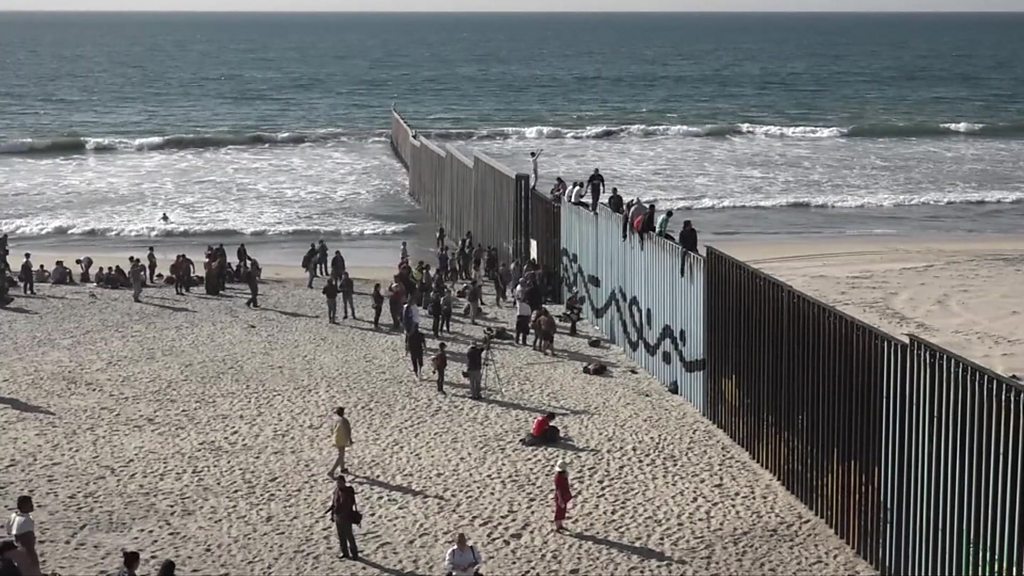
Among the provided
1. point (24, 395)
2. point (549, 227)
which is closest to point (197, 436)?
point (24, 395)

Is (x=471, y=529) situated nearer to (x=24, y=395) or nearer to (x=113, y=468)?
(x=113, y=468)

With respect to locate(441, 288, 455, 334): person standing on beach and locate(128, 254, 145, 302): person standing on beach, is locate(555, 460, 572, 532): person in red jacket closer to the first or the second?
locate(441, 288, 455, 334): person standing on beach

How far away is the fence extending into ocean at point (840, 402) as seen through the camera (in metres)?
10.7

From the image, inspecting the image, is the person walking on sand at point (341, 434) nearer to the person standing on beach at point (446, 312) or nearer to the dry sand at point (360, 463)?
the dry sand at point (360, 463)

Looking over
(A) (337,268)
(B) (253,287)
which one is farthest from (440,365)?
(A) (337,268)

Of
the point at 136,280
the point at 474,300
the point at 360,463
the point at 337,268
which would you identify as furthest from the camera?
the point at 337,268

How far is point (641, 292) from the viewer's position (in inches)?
759

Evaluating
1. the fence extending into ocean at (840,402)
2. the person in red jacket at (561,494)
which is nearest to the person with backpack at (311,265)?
the fence extending into ocean at (840,402)

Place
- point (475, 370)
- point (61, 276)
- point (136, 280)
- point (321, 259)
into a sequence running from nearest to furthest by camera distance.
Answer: point (475, 370), point (136, 280), point (61, 276), point (321, 259)

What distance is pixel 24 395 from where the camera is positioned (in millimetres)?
17875

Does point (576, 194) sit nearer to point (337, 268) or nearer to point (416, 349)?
point (337, 268)

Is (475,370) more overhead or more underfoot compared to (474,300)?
more overhead

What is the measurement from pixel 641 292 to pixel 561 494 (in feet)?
22.3

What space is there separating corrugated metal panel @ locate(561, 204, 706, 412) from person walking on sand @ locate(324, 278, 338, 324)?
12.7 ft
